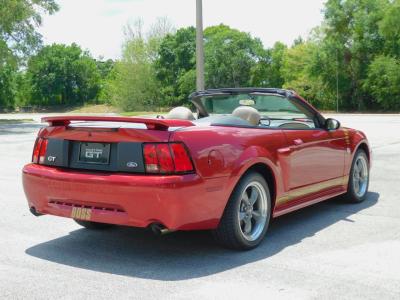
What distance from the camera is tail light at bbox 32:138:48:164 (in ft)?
16.5

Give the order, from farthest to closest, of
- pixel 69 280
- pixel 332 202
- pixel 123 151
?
pixel 332 202, pixel 123 151, pixel 69 280

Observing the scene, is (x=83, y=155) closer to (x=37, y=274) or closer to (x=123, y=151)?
(x=123, y=151)

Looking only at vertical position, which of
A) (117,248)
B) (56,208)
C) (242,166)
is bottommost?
(117,248)

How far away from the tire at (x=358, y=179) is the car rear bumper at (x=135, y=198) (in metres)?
2.72

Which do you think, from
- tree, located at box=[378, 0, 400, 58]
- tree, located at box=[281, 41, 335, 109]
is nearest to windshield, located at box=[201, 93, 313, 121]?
tree, located at box=[378, 0, 400, 58]

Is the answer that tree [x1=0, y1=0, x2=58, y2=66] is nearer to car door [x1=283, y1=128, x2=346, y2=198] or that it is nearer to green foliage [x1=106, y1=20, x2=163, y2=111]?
car door [x1=283, y1=128, x2=346, y2=198]

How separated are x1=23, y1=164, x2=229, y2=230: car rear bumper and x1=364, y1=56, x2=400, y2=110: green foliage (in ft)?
170

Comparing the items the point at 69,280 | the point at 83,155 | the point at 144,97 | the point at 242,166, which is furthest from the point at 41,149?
the point at 144,97

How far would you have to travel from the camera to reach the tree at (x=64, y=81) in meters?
93.1

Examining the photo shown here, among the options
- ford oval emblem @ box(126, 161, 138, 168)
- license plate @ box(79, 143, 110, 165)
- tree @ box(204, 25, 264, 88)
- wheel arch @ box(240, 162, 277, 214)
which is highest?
tree @ box(204, 25, 264, 88)

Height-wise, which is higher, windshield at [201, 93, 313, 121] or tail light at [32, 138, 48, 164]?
windshield at [201, 93, 313, 121]

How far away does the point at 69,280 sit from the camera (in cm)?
412

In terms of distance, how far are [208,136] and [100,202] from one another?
1005 mm

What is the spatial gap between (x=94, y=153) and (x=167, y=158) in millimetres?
685
